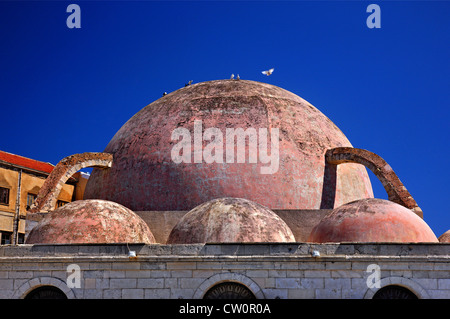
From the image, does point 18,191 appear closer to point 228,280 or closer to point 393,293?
point 228,280

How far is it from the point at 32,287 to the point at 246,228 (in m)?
4.27

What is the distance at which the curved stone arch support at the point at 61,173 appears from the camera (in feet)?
49.2

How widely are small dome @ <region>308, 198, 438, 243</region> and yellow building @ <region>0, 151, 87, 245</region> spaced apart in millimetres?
15930

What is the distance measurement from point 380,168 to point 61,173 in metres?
8.39

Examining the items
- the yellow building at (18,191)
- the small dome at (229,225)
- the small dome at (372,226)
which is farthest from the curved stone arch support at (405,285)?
the yellow building at (18,191)

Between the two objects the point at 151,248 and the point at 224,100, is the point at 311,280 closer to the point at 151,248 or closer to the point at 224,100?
the point at 151,248

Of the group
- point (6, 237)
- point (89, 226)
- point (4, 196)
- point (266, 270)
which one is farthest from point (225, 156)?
point (6, 237)

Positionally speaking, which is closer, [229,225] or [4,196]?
[229,225]

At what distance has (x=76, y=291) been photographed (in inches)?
429

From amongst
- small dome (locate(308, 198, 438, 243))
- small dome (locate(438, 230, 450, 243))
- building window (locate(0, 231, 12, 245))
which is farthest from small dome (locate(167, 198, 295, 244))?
building window (locate(0, 231, 12, 245))

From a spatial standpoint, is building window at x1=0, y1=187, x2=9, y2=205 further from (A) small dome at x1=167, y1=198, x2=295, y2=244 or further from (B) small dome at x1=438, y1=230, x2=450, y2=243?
(B) small dome at x1=438, y1=230, x2=450, y2=243

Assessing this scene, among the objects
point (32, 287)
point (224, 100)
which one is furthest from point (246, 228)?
point (224, 100)

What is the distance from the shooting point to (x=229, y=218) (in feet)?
38.6
